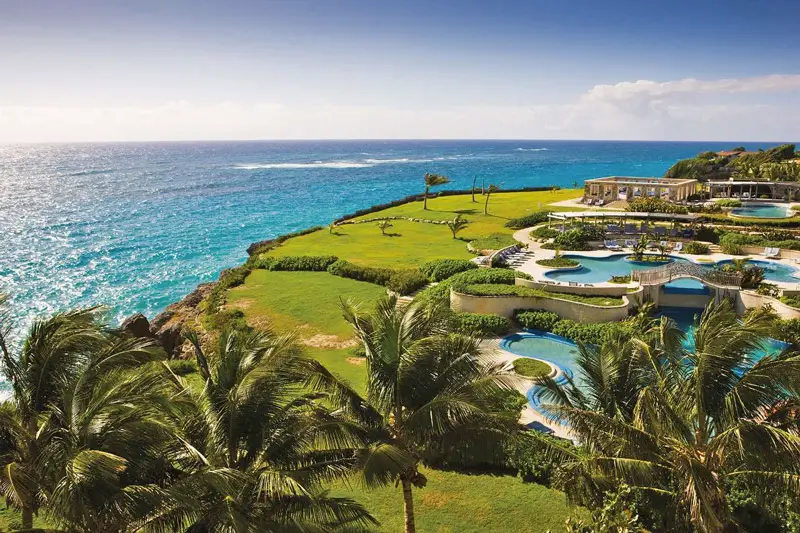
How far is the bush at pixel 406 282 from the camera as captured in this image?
34781 millimetres

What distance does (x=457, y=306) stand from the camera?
30719mm

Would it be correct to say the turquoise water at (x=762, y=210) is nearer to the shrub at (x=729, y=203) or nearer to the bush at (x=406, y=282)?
the shrub at (x=729, y=203)

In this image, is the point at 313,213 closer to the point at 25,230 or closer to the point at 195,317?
the point at 25,230

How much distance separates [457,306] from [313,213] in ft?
190

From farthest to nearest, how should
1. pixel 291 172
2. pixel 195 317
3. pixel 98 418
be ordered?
pixel 291 172
pixel 195 317
pixel 98 418

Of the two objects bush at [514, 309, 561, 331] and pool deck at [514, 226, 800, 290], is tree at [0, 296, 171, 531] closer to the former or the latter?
bush at [514, 309, 561, 331]

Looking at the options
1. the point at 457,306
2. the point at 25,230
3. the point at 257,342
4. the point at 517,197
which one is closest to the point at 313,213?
the point at 517,197

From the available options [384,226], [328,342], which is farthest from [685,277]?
[384,226]

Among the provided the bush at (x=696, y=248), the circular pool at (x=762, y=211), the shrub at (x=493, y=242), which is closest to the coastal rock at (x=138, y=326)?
the shrub at (x=493, y=242)

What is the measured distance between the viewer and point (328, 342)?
91.8 feet

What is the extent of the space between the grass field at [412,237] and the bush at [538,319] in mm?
13254

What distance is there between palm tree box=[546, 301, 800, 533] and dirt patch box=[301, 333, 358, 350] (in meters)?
17.0

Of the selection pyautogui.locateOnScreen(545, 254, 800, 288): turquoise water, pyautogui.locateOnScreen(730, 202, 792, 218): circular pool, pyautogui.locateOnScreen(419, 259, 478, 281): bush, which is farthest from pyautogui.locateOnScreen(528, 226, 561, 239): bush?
pyautogui.locateOnScreen(730, 202, 792, 218): circular pool

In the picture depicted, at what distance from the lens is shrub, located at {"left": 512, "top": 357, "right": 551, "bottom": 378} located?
22.5 m
